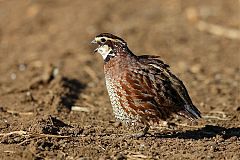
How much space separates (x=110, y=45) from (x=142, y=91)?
2.62ft

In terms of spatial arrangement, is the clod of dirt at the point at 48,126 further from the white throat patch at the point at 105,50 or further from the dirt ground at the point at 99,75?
the white throat patch at the point at 105,50

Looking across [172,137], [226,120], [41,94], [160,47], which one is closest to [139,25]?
[160,47]

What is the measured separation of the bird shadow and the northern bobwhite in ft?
1.16

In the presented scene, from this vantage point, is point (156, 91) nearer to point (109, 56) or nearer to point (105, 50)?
point (109, 56)

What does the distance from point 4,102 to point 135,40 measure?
5768 millimetres

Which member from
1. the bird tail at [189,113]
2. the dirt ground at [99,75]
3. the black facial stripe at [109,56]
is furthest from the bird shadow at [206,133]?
the black facial stripe at [109,56]

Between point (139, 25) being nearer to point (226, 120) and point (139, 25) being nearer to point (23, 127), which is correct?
point (226, 120)

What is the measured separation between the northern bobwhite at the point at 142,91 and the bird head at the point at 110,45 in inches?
0.5

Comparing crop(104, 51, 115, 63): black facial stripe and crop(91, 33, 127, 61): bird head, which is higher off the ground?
crop(91, 33, 127, 61): bird head

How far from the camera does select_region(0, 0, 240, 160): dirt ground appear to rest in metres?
7.61

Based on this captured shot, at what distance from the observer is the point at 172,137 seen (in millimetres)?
8289

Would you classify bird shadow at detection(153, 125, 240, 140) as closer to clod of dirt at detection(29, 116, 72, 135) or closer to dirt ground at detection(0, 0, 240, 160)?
dirt ground at detection(0, 0, 240, 160)

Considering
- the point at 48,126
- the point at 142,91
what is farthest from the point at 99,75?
the point at 142,91

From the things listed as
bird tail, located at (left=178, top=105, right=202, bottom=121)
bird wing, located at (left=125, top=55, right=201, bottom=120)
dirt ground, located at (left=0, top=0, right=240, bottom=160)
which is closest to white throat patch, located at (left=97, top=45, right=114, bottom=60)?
bird wing, located at (left=125, top=55, right=201, bottom=120)
